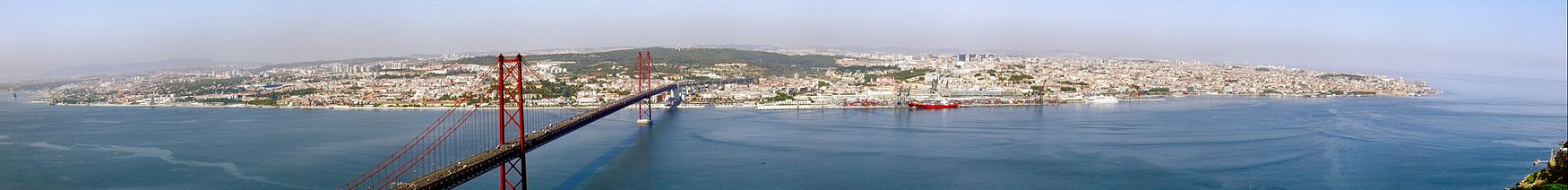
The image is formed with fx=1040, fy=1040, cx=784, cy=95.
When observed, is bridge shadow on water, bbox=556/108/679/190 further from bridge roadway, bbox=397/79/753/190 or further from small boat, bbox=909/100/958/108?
small boat, bbox=909/100/958/108

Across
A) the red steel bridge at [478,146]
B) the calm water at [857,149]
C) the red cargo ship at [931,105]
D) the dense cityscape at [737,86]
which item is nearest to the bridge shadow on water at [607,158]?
the calm water at [857,149]

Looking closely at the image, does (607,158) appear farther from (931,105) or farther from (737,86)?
(737,86)

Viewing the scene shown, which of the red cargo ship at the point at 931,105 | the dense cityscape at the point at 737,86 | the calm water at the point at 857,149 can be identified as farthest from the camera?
the dense cityscape at the point at 737,86

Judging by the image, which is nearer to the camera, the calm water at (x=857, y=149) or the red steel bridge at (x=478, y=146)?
the red steel bridge at (x=478, y=146)

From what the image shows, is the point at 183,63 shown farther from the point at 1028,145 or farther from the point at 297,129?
the point at 1028,145

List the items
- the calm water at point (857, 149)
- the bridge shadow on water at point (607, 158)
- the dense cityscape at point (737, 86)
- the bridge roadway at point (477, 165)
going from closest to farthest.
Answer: the bridge roadway at point (477, 165) < the bridge shadow on water at point (607, 158) < the calm water at point (857, 149) < the dense cityscape at point (737, 86)

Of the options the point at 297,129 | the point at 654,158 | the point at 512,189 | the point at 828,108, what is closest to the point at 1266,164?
the point at 654,158

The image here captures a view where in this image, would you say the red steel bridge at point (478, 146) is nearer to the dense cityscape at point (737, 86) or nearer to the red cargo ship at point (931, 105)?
the dense cityscape at point (737, 86)

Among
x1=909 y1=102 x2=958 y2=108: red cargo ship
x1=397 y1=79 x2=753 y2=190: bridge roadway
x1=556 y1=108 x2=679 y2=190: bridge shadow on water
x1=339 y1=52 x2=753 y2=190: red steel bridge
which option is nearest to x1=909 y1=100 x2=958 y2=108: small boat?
x1=909 y1=102 x2=958 y2=108: red cargo ship
